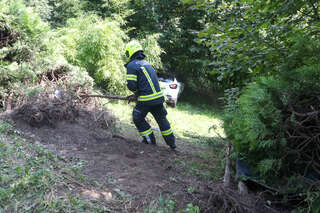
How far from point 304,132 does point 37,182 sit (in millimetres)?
2992

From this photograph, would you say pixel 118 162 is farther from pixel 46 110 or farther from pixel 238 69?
pixel 238 69

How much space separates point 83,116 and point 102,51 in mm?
3844

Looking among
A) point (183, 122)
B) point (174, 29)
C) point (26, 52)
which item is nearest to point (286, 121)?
point (26, 52)

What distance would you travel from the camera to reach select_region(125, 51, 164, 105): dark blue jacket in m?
5.35

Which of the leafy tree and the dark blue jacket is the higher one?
the leafy tree

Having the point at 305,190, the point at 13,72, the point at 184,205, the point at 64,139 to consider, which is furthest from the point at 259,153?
the point at 13,72

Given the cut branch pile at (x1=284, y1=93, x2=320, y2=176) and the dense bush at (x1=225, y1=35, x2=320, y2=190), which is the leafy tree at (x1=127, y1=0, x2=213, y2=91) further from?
the cut branch pile at (x1=284, y1=93, x2=320, y2=176)

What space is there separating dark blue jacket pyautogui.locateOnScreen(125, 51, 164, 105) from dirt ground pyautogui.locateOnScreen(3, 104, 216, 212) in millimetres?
932

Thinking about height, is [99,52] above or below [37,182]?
above

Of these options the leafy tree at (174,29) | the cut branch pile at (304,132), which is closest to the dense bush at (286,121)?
the cut branch pile at (304,132)

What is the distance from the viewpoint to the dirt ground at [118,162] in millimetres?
3096

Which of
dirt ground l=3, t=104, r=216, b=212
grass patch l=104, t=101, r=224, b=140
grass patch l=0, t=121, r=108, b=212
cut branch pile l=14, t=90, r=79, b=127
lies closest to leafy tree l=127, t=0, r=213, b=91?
grass patch l=104, t=101, r=224, b=140

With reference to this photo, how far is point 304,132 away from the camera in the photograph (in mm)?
2965

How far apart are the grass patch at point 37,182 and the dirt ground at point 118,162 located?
192mm
